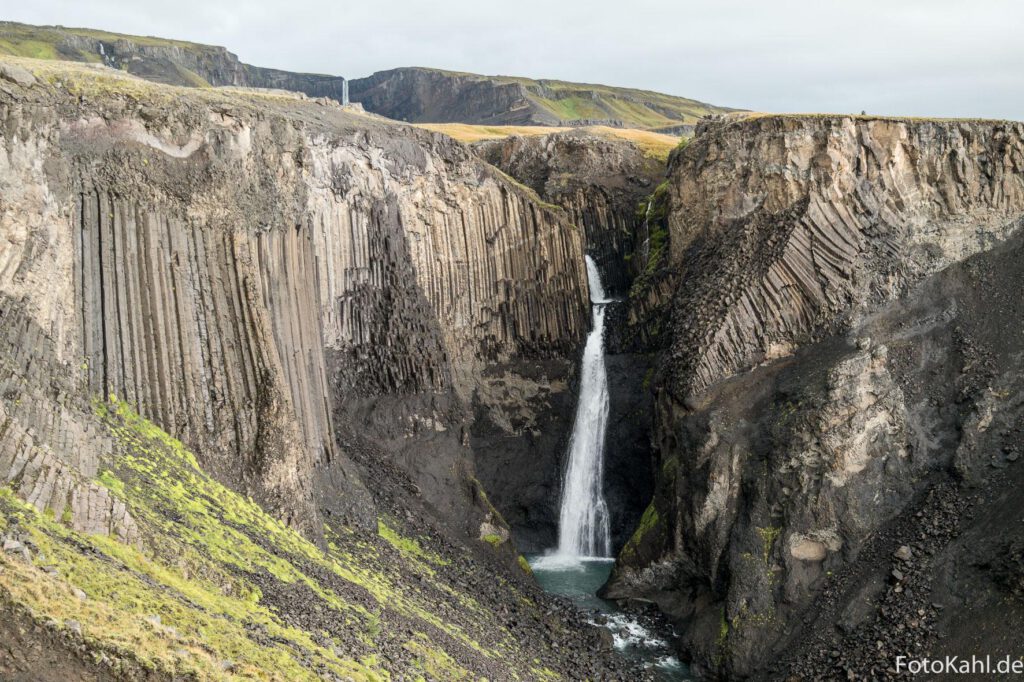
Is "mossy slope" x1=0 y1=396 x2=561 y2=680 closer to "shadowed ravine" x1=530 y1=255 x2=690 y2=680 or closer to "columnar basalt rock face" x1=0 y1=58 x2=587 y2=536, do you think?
"columnar basalt rock face" x1=0 y1=58 x2=587 y2=536

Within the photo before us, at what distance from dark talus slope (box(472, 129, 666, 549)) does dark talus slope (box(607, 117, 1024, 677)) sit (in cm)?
338

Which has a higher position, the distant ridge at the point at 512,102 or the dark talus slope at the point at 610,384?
the distant ridge at the point at 512,102

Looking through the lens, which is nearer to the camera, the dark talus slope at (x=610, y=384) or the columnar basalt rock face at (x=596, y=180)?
the dark talus slope at (x=610, y=384)

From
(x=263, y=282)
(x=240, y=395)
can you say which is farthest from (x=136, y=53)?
(x=240, y=395)

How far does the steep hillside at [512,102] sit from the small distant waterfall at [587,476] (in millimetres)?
62211

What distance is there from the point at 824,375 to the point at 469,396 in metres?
13.8

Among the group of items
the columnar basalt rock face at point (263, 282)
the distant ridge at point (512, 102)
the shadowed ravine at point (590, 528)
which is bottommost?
the shadowed ravine at point (590, 528)

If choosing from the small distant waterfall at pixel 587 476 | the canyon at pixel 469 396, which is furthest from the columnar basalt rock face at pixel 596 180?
the small distant waterfall at pixel 587 476

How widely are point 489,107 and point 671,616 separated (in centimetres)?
8039

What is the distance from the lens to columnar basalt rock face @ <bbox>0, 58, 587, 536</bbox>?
64.0ft

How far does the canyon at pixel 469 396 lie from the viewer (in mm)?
17219

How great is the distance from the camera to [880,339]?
87.4 ft

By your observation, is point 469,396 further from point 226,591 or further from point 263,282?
point 226,591

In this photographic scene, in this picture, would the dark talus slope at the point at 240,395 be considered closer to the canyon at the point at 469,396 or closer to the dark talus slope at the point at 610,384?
the canyon at the point at 469,396
